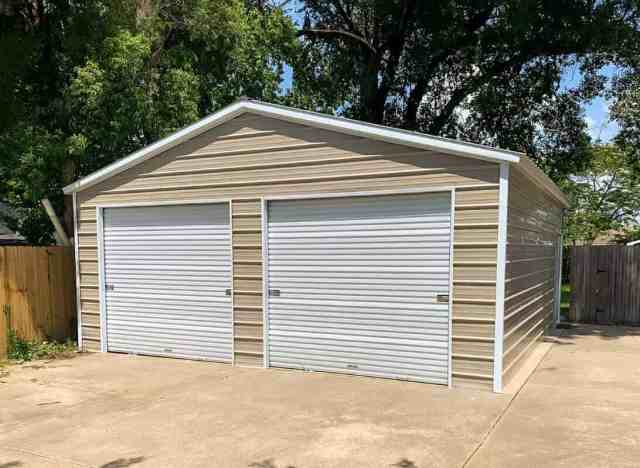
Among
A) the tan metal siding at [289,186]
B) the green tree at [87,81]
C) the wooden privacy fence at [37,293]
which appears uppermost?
the green tree at [87,81]

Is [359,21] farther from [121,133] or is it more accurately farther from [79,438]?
[79,438]

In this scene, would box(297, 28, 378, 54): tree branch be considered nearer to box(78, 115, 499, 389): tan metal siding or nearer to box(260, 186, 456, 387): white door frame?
box(78, 115, 499, 389): tan metal siding

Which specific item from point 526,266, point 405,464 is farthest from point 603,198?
point 405,464

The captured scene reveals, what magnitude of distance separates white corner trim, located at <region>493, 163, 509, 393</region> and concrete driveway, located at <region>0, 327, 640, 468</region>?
0.40 m

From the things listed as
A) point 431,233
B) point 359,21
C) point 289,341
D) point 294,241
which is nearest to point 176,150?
point 294,241

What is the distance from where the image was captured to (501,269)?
5.39 meters

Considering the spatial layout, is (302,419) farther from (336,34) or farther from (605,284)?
(336,34)

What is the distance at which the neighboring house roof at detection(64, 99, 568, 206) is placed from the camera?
5426 mm

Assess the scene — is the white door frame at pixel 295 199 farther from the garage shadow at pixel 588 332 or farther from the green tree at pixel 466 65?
the green tree at pixel 466 65

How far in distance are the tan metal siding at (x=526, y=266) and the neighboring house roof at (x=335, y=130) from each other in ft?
0.94

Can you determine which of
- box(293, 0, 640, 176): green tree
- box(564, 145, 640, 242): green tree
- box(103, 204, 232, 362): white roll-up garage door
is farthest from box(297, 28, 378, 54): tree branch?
box(564, 145, 640, 242): green tree

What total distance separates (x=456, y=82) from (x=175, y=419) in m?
12.6

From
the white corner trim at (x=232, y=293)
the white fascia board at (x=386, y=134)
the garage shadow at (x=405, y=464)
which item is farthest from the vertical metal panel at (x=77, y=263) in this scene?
the garage shadow at (x=405, y=464)

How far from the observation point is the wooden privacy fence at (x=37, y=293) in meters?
7.24
